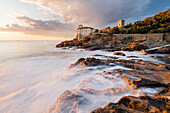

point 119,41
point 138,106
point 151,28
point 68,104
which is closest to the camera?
point 138,106

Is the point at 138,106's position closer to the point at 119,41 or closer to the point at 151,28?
the point at 119,41

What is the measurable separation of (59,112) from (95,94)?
1244 millimetres

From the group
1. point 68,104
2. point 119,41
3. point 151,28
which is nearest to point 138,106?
point 68,104

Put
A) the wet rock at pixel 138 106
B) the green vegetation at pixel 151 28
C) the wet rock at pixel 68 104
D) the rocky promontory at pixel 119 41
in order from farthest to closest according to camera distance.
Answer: the green vegetation at pixel 151 28 → the rocky promontory at pixel 119 41 → the wet rock at pixel 68 104 → the wet rock at pixel 138 106

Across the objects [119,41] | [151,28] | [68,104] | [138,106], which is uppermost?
[151,28]

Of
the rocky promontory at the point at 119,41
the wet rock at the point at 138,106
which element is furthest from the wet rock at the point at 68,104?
the rocky promontory at the point at 119,41

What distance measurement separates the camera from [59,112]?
6.37 feet

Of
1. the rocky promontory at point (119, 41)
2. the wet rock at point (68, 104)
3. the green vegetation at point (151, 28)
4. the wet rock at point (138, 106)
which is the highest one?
the green vegetation at point (151, 28)

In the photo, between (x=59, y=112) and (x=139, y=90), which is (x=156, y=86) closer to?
(x=139, y=90)

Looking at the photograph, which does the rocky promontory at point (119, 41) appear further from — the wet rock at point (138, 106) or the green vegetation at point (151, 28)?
the wet rock at point (138, 106)

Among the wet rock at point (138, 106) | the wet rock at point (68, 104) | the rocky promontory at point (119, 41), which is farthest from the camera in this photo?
the rocky promontory at point (119, 41)

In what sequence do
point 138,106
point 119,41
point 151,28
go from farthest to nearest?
1. point 151,28
2. point 119,41
3. point 138,106

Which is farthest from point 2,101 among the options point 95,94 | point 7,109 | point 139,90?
point 139,90

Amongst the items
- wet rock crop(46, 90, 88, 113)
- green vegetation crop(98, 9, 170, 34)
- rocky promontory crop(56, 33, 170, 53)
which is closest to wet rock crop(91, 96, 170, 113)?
wet rock crop(46, 90, 88, 113)
